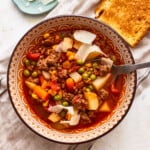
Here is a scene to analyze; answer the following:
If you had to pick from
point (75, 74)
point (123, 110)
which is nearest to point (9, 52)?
point (75, 74)

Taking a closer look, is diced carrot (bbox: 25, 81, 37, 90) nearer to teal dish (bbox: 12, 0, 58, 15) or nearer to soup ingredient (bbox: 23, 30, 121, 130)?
soup ingredient (bbox: 23, 30, 121, 130)

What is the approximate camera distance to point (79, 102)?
158cm

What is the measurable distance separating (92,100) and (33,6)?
0.50 metres

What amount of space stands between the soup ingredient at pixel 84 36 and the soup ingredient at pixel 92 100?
0.21 metres

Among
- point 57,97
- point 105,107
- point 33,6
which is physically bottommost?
point 105,107

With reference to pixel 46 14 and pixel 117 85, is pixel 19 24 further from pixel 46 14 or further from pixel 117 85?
A: pixel 117 85

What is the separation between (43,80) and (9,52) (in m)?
0.21

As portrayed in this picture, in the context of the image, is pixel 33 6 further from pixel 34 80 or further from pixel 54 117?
pixel 54 117

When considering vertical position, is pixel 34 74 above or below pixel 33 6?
below

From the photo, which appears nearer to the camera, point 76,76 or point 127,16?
point 76,76

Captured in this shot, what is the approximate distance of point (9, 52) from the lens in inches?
68.4

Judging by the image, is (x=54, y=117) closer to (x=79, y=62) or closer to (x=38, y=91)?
(x=38, y=91)

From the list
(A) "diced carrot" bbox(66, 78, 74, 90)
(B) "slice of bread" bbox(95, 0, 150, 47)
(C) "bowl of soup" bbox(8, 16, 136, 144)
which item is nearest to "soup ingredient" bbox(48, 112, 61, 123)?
(C) "bowl of soup" bbox(8, 16, 136, 144)

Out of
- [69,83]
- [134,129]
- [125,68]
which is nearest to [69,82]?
[69,83]
